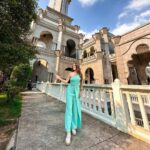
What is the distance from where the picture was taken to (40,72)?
61.4ft

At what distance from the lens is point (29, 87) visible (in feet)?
52.0

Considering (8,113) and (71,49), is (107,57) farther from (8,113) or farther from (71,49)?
(8,113)

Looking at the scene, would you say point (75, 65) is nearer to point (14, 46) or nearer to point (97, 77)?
point (14, 46)

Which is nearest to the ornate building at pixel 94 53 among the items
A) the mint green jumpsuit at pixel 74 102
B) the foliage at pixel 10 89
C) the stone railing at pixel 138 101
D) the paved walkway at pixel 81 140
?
the stone railing at pixel 138 101

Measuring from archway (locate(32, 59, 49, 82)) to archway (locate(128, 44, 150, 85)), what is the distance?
12572 mm

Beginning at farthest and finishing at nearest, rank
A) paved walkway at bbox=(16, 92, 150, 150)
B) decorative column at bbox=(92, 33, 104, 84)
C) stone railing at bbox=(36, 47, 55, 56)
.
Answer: stone railing at bbox=(36, 47, 55, 56), decorative column at bbox=(92, 33, 104, 84), paved walkway at bbox=(16, 92, 150, 150)

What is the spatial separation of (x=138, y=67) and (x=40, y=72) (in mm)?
15416

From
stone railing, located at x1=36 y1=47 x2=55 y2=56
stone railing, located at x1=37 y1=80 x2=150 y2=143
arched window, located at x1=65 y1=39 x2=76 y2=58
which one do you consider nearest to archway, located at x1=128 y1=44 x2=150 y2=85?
stone railing, located at x1=37 y1=80 x2=150 y2=143

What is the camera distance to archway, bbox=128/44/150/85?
11656mm

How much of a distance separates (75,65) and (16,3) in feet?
12.0

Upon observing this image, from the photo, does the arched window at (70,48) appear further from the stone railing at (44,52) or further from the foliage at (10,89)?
the foliage at (10,89)

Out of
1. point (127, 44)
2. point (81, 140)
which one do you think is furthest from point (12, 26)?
point (127, 44)

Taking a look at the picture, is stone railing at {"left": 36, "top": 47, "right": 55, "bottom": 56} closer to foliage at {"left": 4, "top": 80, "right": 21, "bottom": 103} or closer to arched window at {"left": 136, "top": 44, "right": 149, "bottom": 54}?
foliage at {"left": 4, "top": 80, "right": 21, "bottom": 103}

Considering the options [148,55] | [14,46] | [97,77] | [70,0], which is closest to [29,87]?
[97,77]
